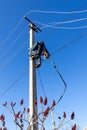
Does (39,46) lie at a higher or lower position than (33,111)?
higher

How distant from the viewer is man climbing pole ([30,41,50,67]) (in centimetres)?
881

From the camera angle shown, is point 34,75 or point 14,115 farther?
point 34,75

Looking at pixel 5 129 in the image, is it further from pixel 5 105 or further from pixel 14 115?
pixel 5 105

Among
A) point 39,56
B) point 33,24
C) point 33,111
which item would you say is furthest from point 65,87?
point 33,24

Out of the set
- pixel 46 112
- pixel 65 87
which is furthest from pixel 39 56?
pixel 46 112

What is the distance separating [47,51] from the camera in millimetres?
9070

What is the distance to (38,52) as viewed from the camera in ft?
29.3

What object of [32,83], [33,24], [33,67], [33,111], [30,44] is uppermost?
[33,24]

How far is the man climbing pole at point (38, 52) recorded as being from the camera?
8.81 m

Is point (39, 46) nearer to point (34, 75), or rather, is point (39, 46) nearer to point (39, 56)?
point (39, 56)

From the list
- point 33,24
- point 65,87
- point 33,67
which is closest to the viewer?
point 65,87

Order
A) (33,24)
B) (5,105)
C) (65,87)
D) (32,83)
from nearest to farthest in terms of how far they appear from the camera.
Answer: (5,105)
(65,87)
(32,83)
(33,24)

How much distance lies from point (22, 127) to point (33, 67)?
3.30 m

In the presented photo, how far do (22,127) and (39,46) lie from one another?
4134 millimetres
